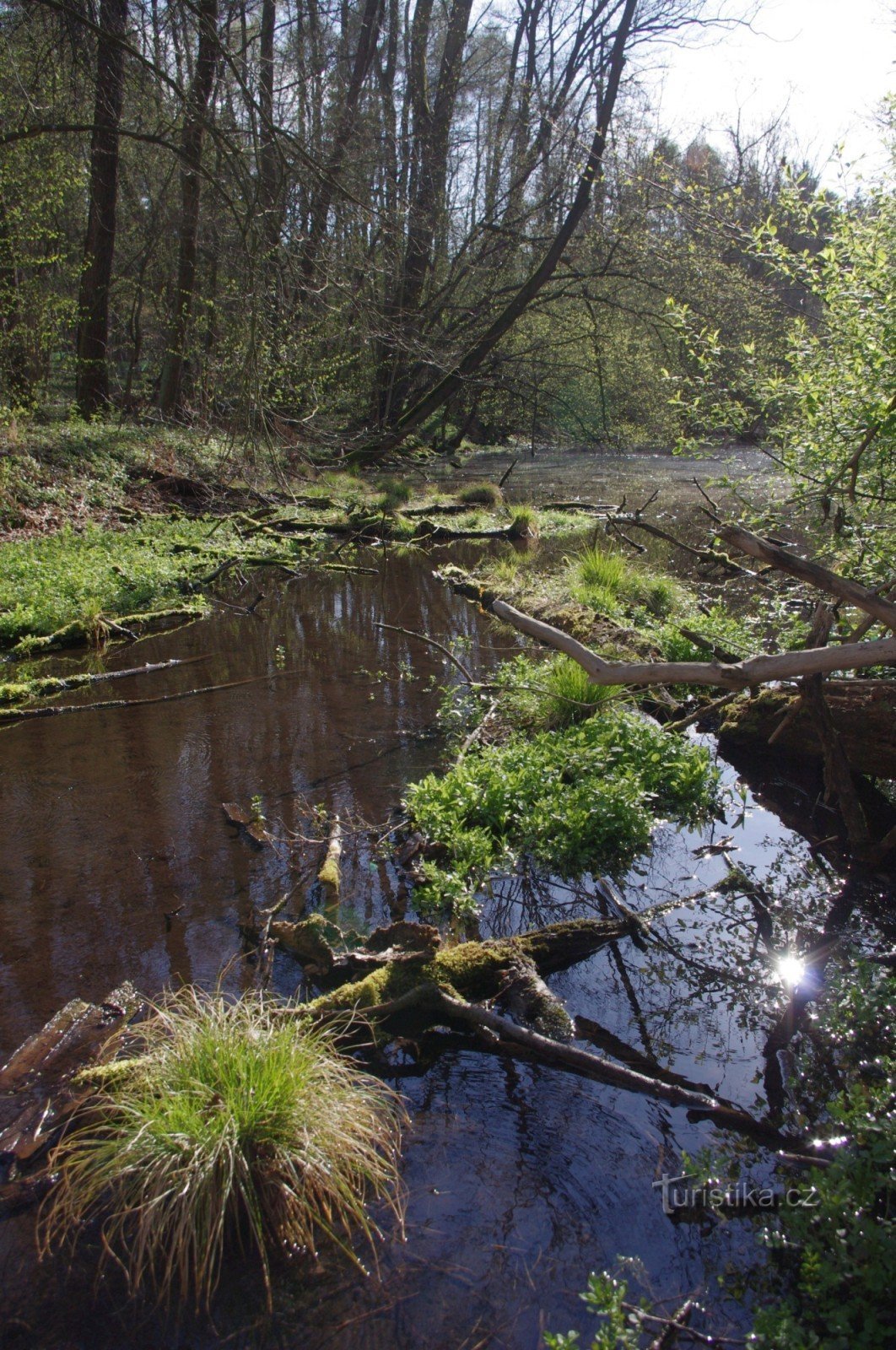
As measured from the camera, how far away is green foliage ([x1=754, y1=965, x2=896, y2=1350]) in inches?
96.9

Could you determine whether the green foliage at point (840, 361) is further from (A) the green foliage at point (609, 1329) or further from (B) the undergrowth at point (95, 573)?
(B) the undergrowth at point (95, 573)

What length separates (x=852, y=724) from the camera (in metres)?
5.94

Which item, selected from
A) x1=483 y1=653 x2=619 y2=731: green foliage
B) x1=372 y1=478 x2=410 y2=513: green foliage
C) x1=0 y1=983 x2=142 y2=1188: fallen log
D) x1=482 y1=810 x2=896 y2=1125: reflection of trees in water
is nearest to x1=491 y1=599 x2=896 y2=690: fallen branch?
x1=482 y1=810 x2=896 y2=1125: reflection of trees in water

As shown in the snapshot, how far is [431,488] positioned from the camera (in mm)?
19578

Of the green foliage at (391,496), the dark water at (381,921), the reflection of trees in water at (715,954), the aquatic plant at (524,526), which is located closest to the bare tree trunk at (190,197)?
the green foliage at (391,496)

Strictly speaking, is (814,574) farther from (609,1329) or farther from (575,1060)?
(609,1329)

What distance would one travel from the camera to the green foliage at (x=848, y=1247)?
8.07ft

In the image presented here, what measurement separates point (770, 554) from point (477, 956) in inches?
88.5

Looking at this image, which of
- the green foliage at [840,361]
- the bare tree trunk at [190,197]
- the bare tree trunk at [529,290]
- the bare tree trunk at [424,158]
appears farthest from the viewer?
the bare tree trunk at [424,158]

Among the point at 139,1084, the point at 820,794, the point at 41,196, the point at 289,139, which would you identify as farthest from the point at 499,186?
the point at 139,1084

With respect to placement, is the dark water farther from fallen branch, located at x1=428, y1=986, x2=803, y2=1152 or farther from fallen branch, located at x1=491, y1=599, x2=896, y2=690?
fallen branch, located at x1=491, y1=599, x2=896, y2=690

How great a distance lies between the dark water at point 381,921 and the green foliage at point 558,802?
20cm

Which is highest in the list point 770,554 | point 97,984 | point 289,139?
point 289,139

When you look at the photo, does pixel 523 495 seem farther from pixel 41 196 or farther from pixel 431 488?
pixel 41 196
